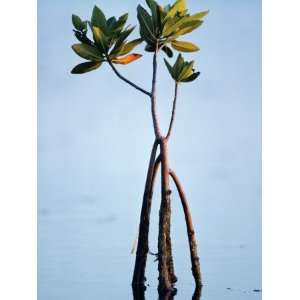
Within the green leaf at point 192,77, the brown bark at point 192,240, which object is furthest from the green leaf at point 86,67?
the brown bark at point 192,240

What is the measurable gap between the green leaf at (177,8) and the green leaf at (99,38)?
352mm

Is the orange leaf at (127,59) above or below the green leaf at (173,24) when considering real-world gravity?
below

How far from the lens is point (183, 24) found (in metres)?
4.07

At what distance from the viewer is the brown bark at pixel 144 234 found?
4117 mm

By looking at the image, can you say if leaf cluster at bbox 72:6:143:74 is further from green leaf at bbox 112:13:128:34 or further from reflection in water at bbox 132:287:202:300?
reflection in water at bbox 132:287:202:300

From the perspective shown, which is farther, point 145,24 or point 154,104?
point 154,104

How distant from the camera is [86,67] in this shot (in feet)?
13.6

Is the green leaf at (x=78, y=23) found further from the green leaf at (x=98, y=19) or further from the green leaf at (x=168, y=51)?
the green leaf at (x=168, y=51)

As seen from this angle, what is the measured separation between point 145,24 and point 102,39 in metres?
0.24

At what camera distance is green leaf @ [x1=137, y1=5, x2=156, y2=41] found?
4.00 m

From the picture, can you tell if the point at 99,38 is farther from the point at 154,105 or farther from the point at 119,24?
the point at 154,105

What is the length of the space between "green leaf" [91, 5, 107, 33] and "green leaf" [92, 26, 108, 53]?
0.12 feet

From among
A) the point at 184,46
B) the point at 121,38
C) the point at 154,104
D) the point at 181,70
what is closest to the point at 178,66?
the point at 181,70

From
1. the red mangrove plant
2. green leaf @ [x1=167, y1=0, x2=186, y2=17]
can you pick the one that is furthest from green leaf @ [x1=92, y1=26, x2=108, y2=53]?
green leaf @ [x1=167, y1=0, x2=186, y2=17]
